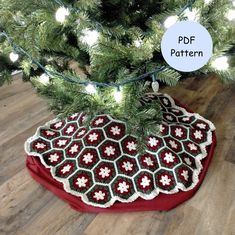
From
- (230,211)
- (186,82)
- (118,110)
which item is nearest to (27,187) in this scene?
(118,110)

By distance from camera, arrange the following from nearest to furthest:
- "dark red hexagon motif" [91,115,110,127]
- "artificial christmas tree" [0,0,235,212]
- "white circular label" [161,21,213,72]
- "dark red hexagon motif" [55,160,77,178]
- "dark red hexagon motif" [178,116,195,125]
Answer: "white circular label" [161,21,213,72] < "artificial christmas tree" [0,0,235,212] < "dark red hexagon motif" [55,160,77,178] < "dark red hexagon motif" [91,115,110,127] < "dark red hexagon motif" [178,116,195,125]

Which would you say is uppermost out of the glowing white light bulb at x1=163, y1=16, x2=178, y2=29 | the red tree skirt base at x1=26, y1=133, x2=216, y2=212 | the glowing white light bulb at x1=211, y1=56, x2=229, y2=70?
the glowing white light bulb at x1=163, y1=16, x2=178, y2=29

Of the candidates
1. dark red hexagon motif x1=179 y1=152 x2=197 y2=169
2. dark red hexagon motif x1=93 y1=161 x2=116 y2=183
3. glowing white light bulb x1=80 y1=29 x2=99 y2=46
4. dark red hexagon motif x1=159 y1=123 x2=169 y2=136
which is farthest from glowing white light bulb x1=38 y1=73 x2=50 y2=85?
dark red hexagon motif x1=179 y1=152 x2=197 y2=169

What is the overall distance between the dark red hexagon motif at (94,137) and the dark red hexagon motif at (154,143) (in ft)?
0.61

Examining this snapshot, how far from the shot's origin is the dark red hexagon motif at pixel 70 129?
1.20 m

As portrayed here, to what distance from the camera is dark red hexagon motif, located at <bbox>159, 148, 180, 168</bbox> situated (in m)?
1.01

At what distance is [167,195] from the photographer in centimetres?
95

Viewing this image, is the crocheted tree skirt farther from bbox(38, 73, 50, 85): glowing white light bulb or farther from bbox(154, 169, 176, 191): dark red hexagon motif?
bbox(38, 73, 50, 85): glowing white light bulb

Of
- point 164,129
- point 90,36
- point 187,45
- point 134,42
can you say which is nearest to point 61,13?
point 90,36

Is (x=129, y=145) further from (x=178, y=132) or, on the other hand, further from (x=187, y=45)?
(x=187, y=45)

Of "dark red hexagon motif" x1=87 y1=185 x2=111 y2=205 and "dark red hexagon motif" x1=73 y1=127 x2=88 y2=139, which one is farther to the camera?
"dark red hexagon motif" x1=73 y1=127 x2=88 y2=139

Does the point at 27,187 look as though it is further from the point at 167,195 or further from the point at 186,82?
the point at 186,82

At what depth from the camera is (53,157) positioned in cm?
109

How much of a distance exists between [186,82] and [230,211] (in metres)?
0.95
